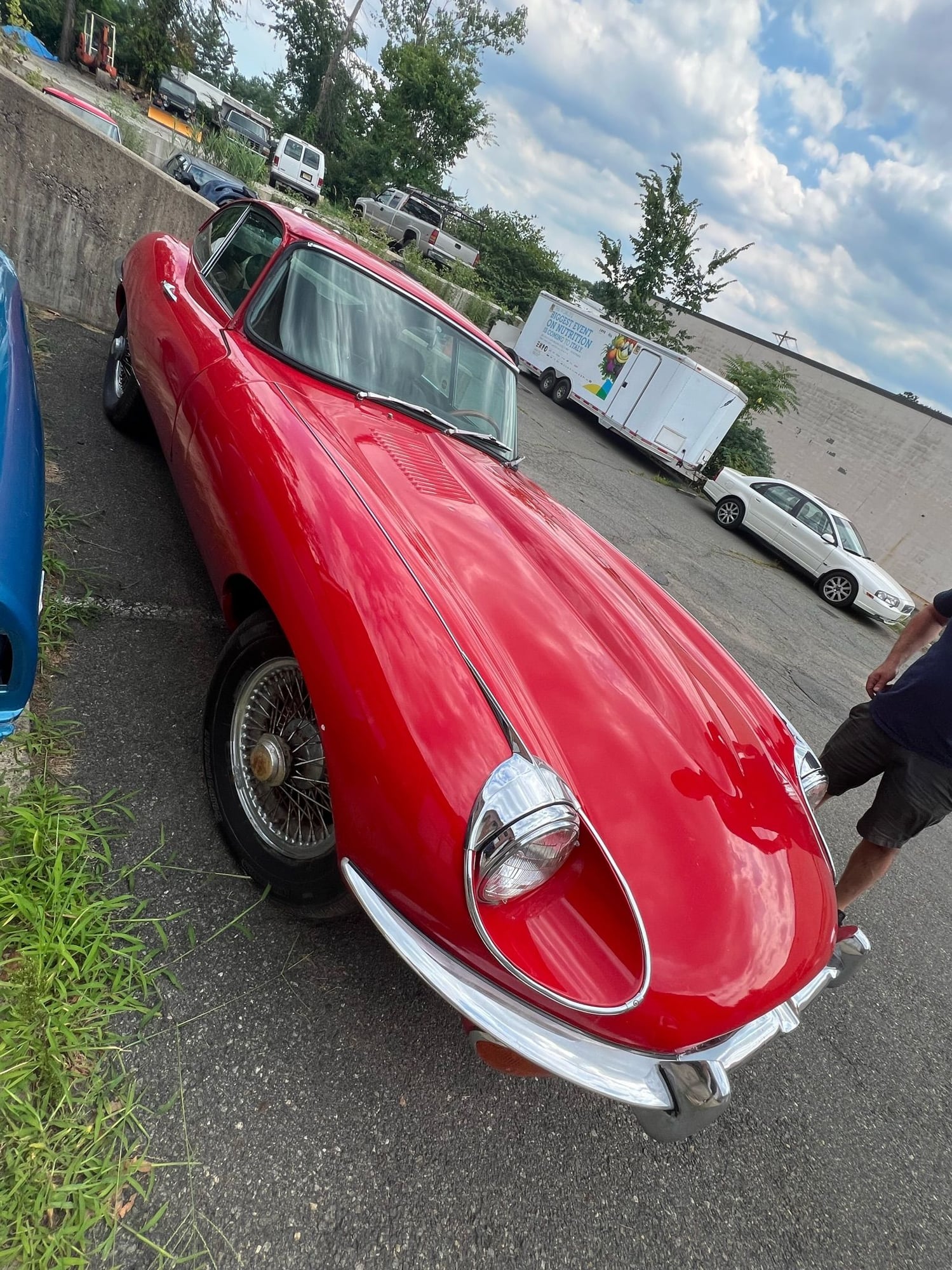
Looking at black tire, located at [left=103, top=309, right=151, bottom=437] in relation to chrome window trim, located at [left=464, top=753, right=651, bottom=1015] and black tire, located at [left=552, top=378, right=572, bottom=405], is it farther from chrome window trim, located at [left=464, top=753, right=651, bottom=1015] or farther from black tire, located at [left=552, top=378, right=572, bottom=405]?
black tire, located at [left=552, top=378, right=572, bottom=405]

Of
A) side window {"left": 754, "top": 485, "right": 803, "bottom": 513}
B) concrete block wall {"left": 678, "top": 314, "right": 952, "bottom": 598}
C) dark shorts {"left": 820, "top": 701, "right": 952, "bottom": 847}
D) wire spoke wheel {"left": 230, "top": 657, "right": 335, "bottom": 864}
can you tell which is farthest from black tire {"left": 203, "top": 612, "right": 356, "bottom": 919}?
concrete block wall {"left": 678, "top": 314, "right": 952, "bottom": 598}

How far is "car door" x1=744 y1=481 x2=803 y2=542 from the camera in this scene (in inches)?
480

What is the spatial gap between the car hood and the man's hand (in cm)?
93

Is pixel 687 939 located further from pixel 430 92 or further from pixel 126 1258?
pixel 430 92

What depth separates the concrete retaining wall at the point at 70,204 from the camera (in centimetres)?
467

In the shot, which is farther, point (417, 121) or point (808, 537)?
point (417, 121)

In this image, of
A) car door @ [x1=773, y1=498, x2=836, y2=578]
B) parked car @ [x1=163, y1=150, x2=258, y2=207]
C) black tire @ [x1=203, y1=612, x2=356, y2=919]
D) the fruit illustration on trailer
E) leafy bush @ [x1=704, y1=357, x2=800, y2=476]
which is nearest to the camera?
black tire @ [x1=203, y1=612, x2=356, y2=919]

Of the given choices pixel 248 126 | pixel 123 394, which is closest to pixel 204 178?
pixel 123 394

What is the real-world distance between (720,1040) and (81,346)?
5.75 m

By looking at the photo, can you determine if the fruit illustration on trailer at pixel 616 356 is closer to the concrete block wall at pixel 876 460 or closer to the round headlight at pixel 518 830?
the concrete block wall at pixel 876 460

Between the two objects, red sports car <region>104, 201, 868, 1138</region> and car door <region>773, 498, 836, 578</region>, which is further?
car door <region>773, 498, 836, 578</region>

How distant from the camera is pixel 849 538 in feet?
39.0

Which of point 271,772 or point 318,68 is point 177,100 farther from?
point 271,772

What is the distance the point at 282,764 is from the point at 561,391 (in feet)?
53.5
